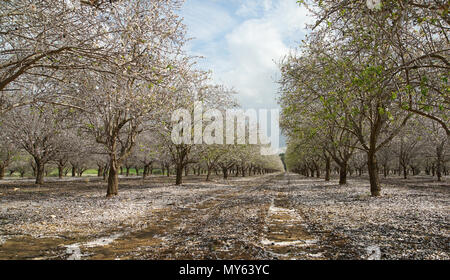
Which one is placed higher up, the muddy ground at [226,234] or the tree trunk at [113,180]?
the tree trunk at [113,180]

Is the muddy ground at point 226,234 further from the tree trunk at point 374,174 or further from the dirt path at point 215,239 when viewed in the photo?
the tree trunk at point 374,174

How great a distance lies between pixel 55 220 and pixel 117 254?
19.4ft

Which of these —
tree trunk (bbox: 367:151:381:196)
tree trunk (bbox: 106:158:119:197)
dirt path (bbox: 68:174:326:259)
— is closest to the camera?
dirt path (bbox: 68:174:326:259)

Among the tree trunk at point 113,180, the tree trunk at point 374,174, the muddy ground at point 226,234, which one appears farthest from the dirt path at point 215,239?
the tree trunk at point 374,174

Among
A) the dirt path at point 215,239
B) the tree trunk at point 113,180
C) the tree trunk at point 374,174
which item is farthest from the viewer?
the tree trunk at point 113,180

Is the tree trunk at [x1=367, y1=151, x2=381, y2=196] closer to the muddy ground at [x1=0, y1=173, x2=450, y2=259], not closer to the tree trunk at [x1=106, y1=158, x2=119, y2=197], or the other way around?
the muddy ground at [x1=0, y1=173, x2=450, y2=259]

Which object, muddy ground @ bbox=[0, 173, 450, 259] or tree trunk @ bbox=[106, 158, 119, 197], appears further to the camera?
tree trunk @ bbox=[106, 158, 119, 197]

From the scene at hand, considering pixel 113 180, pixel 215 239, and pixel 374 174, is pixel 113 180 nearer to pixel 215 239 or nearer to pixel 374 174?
pixel 215 239

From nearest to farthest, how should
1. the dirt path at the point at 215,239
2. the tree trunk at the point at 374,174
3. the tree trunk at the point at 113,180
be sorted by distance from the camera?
the dirt path at the point at 215,239
the tree trunk at the point at 374,174
the tree trunk at the point at 113,180

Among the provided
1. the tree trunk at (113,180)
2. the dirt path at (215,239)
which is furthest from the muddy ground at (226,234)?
the tree trunk at (113,180)

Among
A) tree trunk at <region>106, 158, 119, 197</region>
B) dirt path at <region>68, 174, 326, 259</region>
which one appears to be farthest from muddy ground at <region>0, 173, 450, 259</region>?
tree trunk at <region>106, 158, 119, 197</region>

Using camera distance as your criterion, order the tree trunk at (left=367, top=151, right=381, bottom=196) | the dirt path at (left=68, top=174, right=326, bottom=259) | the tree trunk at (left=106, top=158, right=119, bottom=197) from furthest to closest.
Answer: the tree trunk at (left=106, top=158, right=119, bottom=197)
the tree trunk at (left=367, top=151, right=381, bottom=196)
the dirt path at (left=68, top=174, right=326, bottom=259)

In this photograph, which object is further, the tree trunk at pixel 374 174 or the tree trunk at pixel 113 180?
the tree trunk at pixel 113 180
